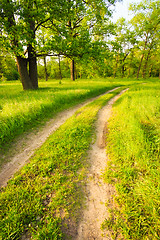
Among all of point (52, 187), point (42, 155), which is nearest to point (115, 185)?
point (52, 187)

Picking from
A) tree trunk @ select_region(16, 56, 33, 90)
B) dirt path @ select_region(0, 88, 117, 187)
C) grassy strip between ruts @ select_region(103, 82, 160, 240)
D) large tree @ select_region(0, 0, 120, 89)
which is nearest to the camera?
grassy strip between ruts @ select_region(103, 82, 160, 240)

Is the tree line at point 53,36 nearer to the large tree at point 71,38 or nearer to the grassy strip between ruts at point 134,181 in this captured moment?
the large tree at point 71,38

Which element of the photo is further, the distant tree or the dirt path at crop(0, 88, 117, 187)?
the distant tree

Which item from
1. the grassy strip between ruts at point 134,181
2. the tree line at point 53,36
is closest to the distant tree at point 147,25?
the tree line at point 53,36

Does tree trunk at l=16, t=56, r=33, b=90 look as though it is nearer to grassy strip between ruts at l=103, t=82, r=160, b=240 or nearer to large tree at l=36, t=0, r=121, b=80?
large tree at l=36, t=0, r=121, b=80

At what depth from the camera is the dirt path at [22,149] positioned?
12.3 feet

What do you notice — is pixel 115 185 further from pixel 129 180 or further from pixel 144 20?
pixel 144 20

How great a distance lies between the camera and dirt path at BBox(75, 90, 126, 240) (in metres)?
2.21

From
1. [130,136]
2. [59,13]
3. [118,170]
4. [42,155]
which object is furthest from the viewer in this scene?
[59,13]

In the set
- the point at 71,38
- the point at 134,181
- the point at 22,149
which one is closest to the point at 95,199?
the point at 134,181

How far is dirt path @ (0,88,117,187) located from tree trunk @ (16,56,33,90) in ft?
36.7

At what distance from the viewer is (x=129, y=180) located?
10.2 ft

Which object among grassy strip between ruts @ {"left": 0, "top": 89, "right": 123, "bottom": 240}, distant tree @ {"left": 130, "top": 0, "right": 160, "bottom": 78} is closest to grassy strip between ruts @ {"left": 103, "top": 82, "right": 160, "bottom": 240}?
grassy strip between ruts @ {"left": 0, "top": 89, "right": 123, "bottom": 240}

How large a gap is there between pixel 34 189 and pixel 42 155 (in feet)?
4.54
